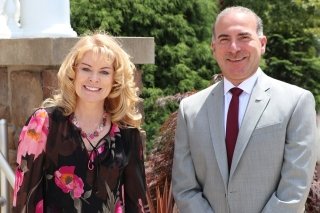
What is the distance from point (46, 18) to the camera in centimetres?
417

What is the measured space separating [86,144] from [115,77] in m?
0.34

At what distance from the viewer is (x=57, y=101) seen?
9.85ft

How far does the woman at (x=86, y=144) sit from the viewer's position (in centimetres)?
288

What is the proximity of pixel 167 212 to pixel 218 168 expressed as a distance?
4.25 feet

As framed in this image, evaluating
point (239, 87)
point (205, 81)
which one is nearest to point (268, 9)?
point (205, 81)

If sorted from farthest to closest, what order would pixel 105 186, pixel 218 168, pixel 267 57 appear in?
pixel 267 57
pixel 218 168
pixel 105 186

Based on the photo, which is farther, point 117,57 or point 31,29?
point 31,29

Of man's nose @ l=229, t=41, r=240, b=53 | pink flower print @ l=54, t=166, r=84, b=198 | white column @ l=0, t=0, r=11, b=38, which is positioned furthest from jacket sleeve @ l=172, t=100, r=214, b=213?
white column @ l=0, t=0, r=11, b=38

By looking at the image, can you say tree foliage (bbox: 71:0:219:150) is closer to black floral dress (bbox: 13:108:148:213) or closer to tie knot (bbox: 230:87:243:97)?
tie knot (bbox: 230:87:243:97)

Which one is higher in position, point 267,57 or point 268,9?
point 268,9

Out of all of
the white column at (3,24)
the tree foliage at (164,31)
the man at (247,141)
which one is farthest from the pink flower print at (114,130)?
the tree foliage at (164,31)

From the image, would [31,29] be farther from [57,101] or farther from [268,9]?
[268,9]

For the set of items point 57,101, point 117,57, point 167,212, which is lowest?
point 167,212

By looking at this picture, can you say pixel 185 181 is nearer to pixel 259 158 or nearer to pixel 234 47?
pixel 259 158
